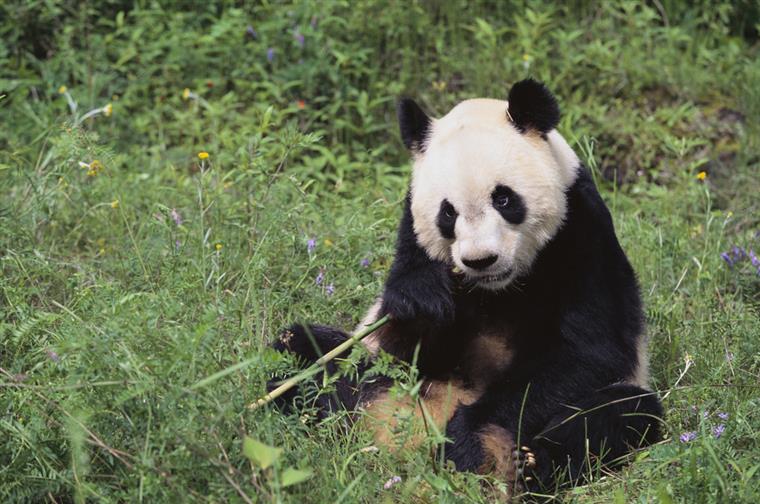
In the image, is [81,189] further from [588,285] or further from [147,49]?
[588,285]

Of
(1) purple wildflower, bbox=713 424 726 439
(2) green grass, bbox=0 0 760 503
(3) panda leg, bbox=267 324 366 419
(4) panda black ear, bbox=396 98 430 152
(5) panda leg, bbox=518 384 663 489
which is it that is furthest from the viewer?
(4) panda black ear, bbox=396 98 430 152

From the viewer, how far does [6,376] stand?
3217 mm

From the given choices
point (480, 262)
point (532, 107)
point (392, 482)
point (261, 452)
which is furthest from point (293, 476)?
point (532, 107)

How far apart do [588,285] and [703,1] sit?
4.58 metres

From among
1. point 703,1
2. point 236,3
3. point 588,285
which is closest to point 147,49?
point 236,3

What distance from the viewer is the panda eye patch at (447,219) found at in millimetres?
3602

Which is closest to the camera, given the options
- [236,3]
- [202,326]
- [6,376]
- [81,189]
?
[202,326]

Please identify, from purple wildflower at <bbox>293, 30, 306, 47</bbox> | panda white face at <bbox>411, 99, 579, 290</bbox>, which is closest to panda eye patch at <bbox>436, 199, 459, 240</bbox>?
panda white face at <bbox>411, 99, 579, 290</bbox>

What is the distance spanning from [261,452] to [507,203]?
1.42 m

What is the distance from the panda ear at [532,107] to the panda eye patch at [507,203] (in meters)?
0.29

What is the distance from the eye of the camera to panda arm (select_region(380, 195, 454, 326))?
3643mm

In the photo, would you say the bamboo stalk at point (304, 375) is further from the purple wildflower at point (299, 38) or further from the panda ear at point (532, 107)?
the purple wildflower at point (299, 38)

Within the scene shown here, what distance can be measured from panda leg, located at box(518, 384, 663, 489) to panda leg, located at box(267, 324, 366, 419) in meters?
→ 0.76

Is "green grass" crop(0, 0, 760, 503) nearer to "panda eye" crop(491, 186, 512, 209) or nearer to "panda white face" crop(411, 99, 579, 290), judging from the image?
"panda white face" crop(411, 99, 579, 290)
